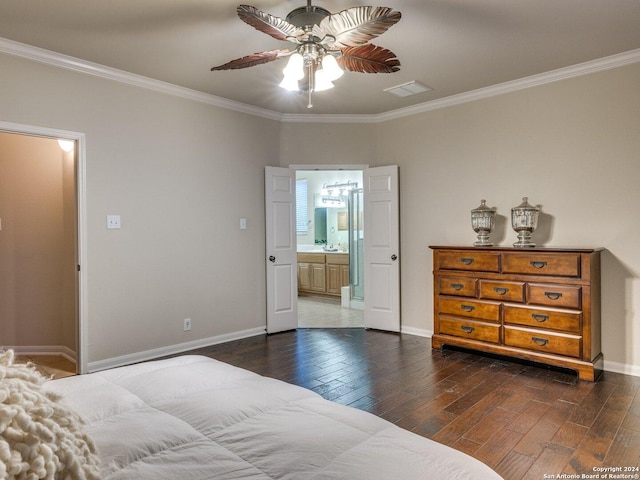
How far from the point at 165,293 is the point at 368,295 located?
238 cm

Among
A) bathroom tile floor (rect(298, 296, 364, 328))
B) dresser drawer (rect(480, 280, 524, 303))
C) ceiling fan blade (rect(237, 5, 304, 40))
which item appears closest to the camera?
ceiling fan blade (rect(237, 5, 304, 40))

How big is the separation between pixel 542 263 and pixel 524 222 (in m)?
0.45

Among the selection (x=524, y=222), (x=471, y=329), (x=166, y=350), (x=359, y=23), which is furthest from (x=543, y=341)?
(x=166, y=350)

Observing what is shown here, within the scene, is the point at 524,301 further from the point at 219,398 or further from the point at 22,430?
the point at 22,430

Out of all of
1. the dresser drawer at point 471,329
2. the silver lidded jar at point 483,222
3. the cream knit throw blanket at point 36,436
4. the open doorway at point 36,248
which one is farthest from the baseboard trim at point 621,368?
the open doorway at point 36,248

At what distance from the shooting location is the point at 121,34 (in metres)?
3.09

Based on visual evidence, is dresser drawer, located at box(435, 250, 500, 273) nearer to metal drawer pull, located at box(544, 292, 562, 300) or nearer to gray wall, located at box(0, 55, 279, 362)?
metal drawer pull, located at box(544, 292, 562, 300)

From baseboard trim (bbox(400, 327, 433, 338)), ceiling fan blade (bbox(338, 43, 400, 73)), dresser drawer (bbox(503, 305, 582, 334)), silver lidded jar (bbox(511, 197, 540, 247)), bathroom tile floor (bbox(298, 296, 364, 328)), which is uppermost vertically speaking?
ceiling fan blade (bbox(338, 43, 400, 73))

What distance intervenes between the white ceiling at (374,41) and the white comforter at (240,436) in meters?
2.38

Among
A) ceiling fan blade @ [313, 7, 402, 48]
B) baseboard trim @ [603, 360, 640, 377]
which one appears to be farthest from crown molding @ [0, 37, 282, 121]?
baseboard trim @ [603, 360, 640, 377]

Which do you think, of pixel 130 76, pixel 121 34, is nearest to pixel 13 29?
pixel 121 34

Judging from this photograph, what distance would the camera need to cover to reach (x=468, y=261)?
405cm

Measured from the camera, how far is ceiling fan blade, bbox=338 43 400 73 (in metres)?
2.58

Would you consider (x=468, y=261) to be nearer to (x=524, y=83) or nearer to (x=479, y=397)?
(x=479, y=397)
